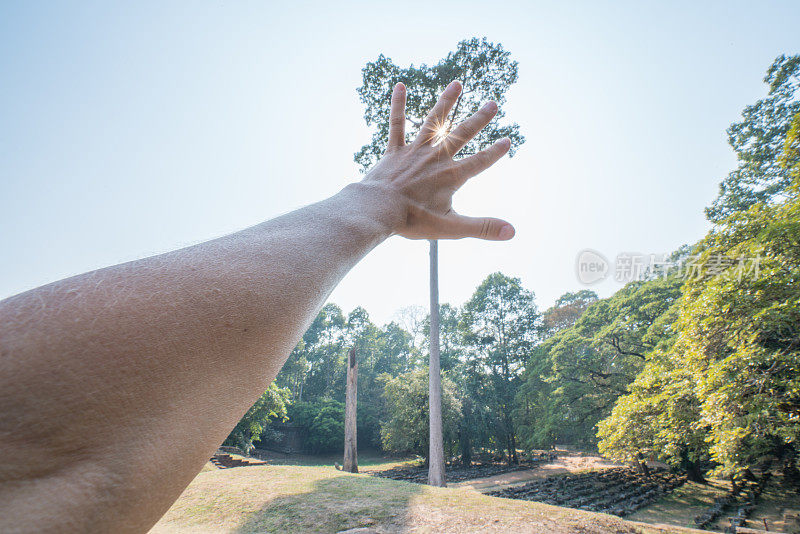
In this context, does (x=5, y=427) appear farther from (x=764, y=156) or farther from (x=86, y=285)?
(x=764, y=156)

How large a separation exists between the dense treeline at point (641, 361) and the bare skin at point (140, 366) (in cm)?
627

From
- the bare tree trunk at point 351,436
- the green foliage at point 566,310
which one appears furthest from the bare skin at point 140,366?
the green foliage at point 566,310

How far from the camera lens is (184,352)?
1.69 feet

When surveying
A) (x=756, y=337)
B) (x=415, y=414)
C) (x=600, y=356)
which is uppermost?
(x=756, y=337)

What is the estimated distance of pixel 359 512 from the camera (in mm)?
5074

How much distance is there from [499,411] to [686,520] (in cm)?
1522

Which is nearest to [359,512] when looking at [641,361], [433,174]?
[433,174]

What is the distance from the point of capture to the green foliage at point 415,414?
72.6 ft

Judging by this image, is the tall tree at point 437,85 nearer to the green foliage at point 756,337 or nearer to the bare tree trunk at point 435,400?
the bare tree trunk at point 435,400

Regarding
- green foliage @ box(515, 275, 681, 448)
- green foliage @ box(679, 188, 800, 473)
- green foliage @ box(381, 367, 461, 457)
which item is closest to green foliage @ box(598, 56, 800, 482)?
green foliage @ box(679, 188, 800, 473)

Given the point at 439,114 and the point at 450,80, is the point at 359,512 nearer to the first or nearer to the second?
the point at 439,114

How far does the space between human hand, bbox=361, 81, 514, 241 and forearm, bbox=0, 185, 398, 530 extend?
0.48 meters

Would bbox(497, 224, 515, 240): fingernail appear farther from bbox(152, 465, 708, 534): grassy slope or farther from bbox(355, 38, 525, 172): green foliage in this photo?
bbox(355, 38, 525, 172): green foliage

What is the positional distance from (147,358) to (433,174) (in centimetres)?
94
